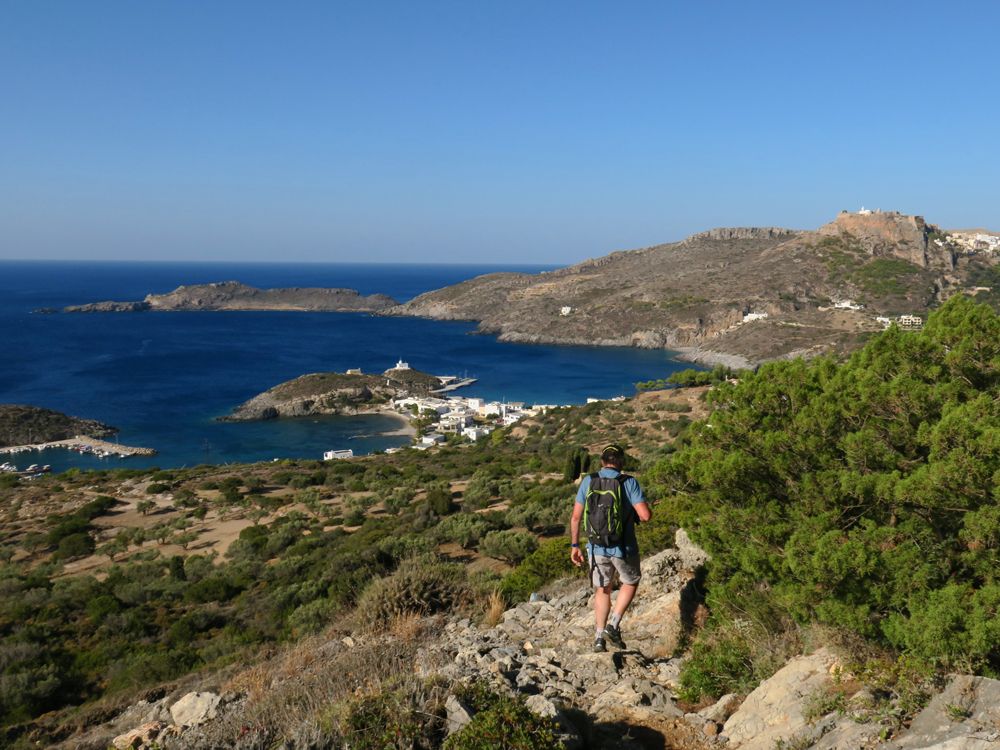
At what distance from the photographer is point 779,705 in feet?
12.2

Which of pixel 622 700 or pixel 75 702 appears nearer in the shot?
pixel 622 700

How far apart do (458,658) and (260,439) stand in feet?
191

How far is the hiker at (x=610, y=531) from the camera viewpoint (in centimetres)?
480

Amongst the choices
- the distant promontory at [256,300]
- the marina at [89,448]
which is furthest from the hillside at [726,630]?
the distant promontory at [256,300]

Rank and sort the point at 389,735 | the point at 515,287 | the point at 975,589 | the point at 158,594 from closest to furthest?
the point at 389,735 → the point at 975,589 → the point at 158,594 → the point at 515,287

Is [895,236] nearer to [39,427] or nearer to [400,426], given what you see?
[400,426]

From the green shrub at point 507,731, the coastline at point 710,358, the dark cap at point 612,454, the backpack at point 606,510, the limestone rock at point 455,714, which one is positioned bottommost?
the coastline at point 710,358

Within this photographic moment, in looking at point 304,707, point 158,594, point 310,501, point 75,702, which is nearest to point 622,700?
point 304,707

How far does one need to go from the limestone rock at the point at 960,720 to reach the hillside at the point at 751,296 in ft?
271

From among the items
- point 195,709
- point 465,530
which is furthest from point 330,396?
point 195,709

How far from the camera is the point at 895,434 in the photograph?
186 inches

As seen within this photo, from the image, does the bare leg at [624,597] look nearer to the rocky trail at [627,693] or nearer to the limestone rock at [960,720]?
the rocky trail at [627,693]

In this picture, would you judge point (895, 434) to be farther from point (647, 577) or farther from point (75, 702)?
point (75, 702)

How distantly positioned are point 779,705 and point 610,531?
1567 millimetres
